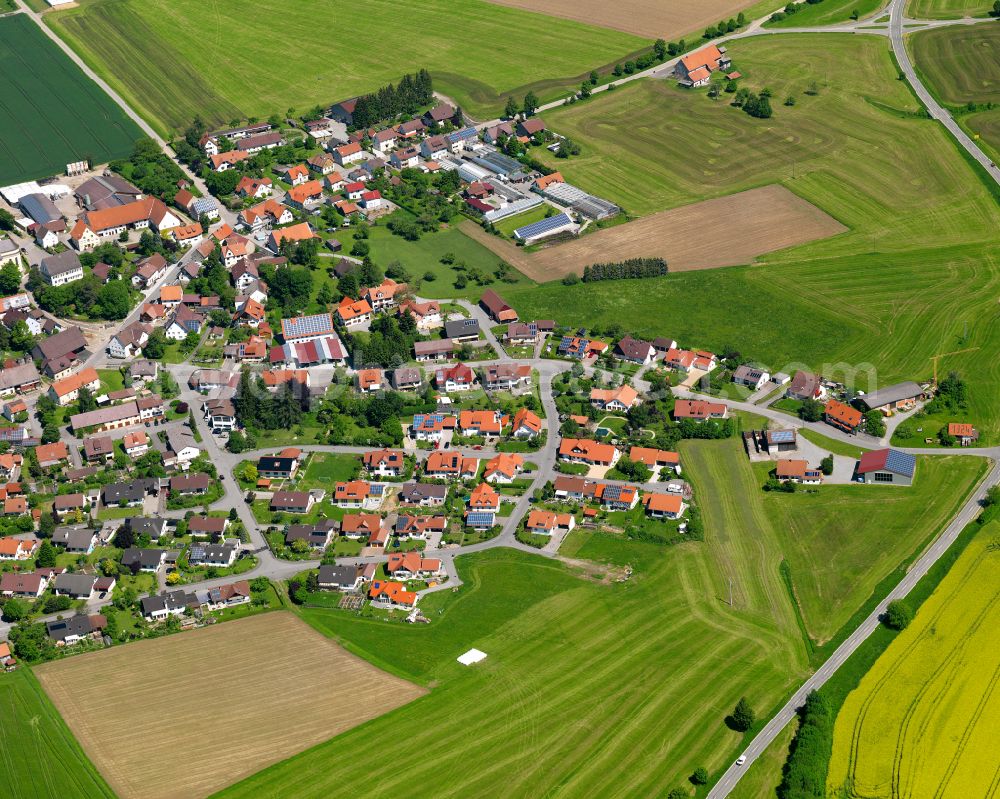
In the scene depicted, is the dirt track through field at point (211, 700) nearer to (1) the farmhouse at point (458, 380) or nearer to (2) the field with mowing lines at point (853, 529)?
(2) the field with mowing lines at point (853, 529)

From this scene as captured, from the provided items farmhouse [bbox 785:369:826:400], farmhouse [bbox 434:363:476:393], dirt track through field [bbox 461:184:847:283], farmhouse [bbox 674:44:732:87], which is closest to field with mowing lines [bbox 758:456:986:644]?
farmhouse [bbox 785:369:826:400]

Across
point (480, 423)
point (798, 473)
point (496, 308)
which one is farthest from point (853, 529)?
point (496, 308)

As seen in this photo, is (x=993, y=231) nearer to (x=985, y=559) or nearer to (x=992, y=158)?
(x=992, y=158)

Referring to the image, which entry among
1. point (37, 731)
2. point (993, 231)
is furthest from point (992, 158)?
point (37, 731)

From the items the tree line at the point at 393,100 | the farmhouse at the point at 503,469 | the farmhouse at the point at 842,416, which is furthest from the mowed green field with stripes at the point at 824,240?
the farmhouse at the point at 503,469

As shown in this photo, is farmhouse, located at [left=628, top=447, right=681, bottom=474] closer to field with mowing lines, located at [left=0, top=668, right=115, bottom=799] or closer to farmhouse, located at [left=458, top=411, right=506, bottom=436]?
farmhouse, located at [left=458, top=411, right=506, bottom=436]

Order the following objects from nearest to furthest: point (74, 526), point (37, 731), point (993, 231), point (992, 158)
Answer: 1. point (37, 731)
2. point (74, 526)
3. point (993, 231)
4. point (992, 158)
